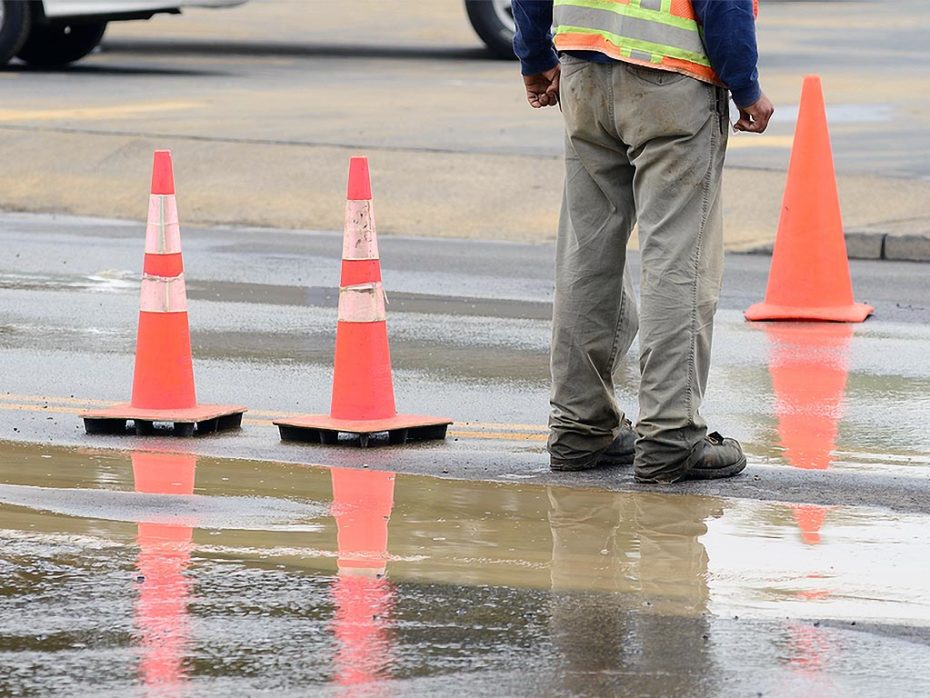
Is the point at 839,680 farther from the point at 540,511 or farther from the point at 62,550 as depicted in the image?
the point at 62,550

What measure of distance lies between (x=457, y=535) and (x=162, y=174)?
1.98m

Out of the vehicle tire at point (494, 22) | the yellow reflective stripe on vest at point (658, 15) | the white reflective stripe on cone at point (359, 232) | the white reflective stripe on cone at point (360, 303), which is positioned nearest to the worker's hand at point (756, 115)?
the yellow reflective stripe on vest at point (658, 15)

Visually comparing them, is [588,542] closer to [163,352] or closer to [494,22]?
[163,352]

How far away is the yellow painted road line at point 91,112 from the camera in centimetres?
1511

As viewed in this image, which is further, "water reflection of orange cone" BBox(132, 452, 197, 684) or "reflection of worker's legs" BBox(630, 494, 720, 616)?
"reflection of worker's legs" BBox(630, 494, 720, 616)

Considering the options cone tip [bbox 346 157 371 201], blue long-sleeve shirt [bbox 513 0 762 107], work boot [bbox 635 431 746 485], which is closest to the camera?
blue long-sleeve shirt [bbox 513 0 762 107]

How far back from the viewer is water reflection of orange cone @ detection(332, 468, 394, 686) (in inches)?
169

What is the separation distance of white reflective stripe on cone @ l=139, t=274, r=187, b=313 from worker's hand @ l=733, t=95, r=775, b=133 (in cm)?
203

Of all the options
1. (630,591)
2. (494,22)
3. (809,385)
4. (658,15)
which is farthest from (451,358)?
(494,22)

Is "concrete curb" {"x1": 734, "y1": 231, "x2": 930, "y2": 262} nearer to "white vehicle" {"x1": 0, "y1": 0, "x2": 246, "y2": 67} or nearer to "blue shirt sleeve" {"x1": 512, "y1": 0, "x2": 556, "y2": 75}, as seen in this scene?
"blue shirt sleeve" {"x1": 512, "y1": 0, "x2": 556, "y2": 75}

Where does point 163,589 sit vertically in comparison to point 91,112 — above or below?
below

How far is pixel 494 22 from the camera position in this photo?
62.8ft

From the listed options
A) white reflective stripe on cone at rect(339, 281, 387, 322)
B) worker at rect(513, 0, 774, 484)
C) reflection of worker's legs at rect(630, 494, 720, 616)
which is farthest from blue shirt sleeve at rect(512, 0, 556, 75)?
reflection of worker's legs at rect(630, 494, 720, 616)

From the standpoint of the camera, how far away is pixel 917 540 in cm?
527
